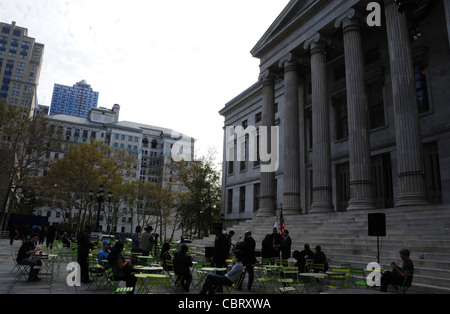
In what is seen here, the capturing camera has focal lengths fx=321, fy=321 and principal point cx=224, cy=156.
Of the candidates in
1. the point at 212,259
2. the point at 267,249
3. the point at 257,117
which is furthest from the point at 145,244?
the point at 257,117

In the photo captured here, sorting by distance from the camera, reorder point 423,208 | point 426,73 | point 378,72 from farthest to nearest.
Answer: point 378,72 < point 426,73 < point 423,208

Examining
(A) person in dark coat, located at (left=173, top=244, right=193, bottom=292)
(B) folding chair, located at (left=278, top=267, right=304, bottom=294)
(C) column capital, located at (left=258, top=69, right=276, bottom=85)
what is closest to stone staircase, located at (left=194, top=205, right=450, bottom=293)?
(B) folding chair, located at (left=278, top=267, right=304, bottom=294)

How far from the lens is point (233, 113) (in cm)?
3997

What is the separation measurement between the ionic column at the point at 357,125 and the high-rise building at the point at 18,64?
107742 millimetres

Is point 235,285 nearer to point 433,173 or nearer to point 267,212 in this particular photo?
point 433,173

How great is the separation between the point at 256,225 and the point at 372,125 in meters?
10.5

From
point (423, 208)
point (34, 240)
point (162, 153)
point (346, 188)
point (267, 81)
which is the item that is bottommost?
point (34, 240)

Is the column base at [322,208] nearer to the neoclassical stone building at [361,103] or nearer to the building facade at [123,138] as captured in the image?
the neoclassical stone building at [361,103]

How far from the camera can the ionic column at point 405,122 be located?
578 inches

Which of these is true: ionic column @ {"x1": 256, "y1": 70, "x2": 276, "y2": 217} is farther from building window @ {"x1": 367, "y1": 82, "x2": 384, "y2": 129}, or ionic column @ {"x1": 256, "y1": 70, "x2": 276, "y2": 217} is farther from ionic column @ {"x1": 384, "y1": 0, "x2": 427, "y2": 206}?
ionic column @ {"x1": 384, "y1": 0, "x2": 427, "y2": 206}

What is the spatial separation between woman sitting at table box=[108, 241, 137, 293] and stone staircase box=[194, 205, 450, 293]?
8.11 metres

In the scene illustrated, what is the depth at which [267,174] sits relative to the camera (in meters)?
25.3
